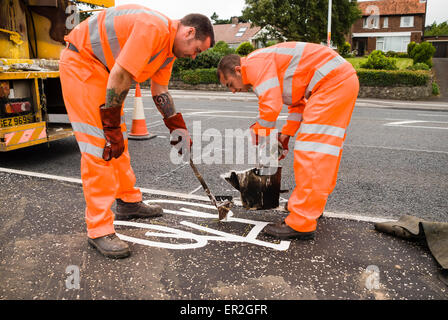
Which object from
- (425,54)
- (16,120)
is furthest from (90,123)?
(425,54)

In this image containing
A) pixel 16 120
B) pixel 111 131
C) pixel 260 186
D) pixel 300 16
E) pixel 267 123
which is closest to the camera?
pixel 111 131

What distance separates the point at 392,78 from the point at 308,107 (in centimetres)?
1680

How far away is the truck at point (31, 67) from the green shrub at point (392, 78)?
14.5m

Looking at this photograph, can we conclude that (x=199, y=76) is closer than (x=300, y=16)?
Yes

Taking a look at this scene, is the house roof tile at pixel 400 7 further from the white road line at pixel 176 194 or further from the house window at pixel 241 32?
the white road line at pixel 176 194

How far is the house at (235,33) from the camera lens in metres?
47.5

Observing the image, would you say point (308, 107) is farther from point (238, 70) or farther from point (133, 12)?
point (133, 12)

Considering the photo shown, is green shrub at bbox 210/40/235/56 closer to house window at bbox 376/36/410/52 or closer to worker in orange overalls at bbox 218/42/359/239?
worker in orange overalls at bbox 218/42/359/239

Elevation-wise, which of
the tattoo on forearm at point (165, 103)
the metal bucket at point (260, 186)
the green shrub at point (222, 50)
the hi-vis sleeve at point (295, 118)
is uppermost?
the green shrub at point (222, 50)

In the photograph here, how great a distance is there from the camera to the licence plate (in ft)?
15.8

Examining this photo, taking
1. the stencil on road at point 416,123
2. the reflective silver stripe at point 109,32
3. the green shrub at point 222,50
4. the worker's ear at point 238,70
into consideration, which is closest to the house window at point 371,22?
the green shrub at point 222,50

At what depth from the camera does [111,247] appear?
2645 mm
